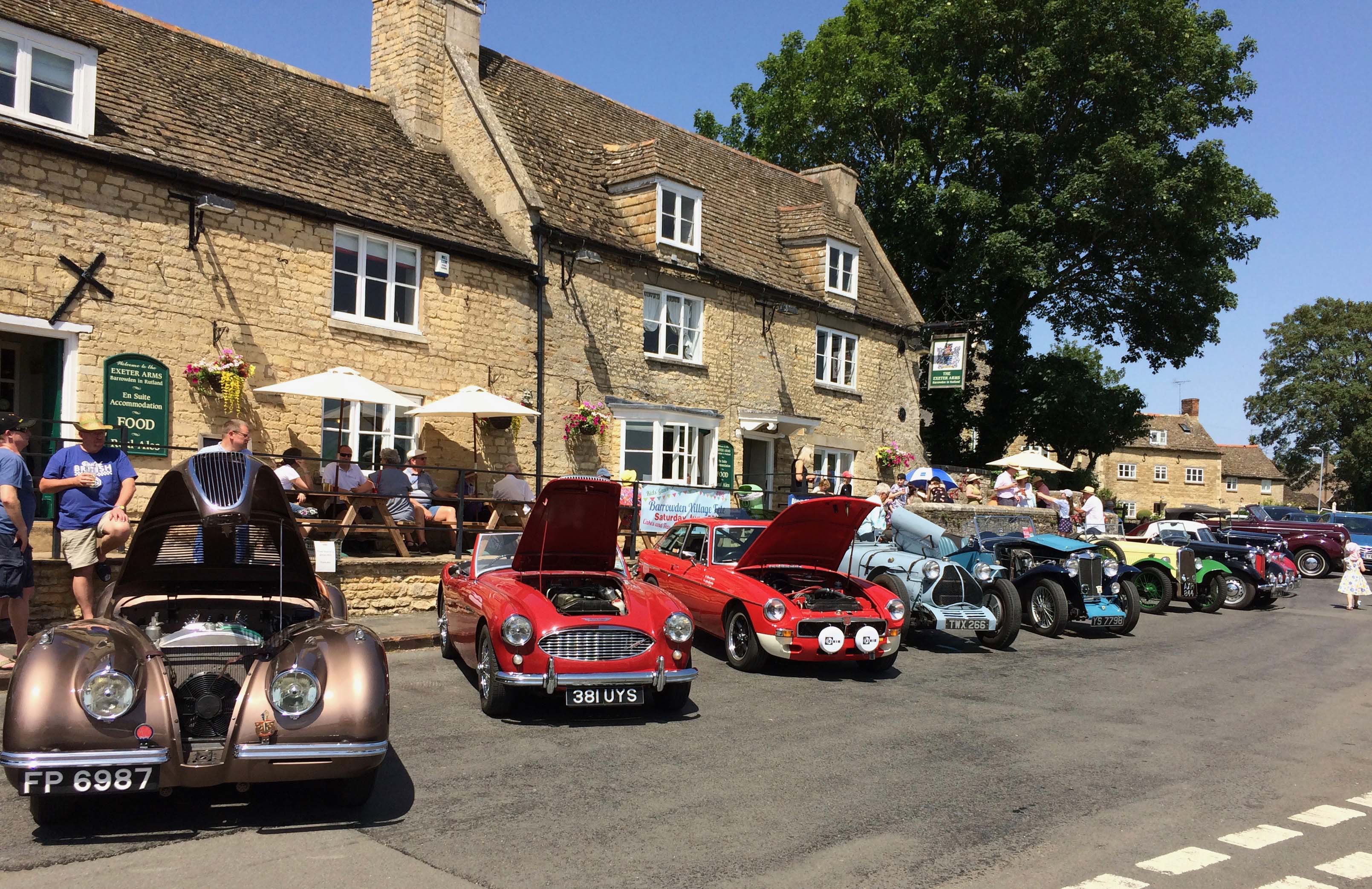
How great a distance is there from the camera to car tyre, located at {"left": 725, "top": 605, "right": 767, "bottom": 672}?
406 inches

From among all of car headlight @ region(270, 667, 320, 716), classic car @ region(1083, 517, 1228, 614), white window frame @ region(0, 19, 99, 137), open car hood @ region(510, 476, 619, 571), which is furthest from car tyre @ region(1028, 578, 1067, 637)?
white window frame @ region(0, 19, 99, 137)

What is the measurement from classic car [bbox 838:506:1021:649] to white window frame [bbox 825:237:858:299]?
12019 millimetres

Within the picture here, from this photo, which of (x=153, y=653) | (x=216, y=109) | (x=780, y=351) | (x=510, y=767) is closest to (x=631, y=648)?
(x=510, y=767)

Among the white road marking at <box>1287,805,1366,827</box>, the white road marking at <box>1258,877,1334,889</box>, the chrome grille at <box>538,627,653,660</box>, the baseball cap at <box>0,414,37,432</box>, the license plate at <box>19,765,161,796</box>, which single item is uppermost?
the baseball cap at <box>0,414,37,432</box>

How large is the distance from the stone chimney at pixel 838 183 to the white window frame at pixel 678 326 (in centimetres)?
843

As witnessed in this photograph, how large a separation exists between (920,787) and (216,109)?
47.4 feet

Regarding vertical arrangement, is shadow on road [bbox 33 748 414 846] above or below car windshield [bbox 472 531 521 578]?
below

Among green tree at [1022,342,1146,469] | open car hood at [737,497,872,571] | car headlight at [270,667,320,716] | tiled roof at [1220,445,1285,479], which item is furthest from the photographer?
tiled roof at [1220,445,1285,479]

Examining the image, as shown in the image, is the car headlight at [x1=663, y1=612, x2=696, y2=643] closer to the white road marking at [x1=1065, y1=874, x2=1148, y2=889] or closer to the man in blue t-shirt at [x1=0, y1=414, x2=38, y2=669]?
the white road marking at [x1=1065, y1=874, x2=1148, y2=889]

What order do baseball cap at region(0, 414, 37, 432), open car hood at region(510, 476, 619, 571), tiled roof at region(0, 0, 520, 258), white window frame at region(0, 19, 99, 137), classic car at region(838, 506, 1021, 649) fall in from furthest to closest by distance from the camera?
1. tiled roof at region(0, 0, 520, 258)
2. white window frame at region(0, 19, 99, 137)
3. classic car at region(838, 506, 1021, 649)
4. open car hood at region(510, 476, 619, 571)
5. baseball cap at region(0, 414, 37, 432)

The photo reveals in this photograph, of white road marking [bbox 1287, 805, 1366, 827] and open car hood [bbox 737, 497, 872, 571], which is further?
open car hood [bbox 737, 497, 872, 571]

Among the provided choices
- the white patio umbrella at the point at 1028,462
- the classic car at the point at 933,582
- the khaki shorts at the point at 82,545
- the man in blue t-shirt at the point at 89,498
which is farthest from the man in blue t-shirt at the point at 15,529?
the white patio umbrella at the point at 1028,462

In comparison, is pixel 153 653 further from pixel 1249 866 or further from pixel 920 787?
pixel 1249 866

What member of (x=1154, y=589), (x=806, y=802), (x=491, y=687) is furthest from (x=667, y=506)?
(x=806, y=802)
